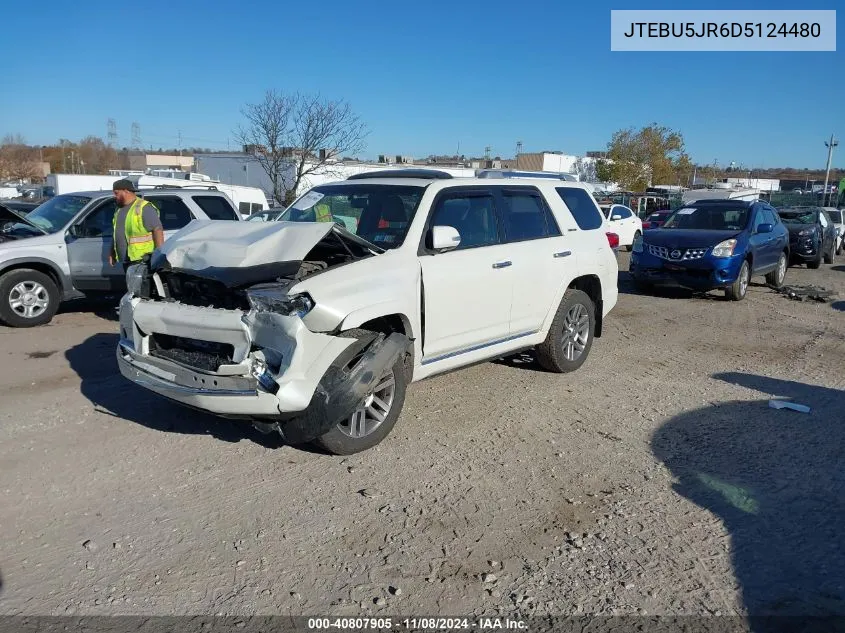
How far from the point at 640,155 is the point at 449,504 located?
5038 cm

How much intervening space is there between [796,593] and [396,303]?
9.24ft

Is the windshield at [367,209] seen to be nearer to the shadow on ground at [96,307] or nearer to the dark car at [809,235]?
the shadow on ground at [96,307]

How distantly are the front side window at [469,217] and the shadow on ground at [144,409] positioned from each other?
2.14 metres

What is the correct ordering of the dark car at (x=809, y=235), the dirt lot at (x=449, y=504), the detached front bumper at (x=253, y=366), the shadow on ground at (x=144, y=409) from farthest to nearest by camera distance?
the dark car at (x=809, y=235) → the shadow on ground at (x=144, y=409) → the detached front bumper at (x=253, y=366) → the dirt lot at (x=449, y=504)

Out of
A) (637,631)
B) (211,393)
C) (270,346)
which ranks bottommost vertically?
(637,631)

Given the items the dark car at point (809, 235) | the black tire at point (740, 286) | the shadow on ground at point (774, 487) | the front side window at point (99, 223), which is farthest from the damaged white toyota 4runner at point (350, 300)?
the dark car at point (809, 235)

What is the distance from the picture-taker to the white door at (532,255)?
5844 millimetres

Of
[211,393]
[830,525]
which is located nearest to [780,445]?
[830,525]

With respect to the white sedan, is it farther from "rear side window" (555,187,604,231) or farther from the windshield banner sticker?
the windshield banner sticker

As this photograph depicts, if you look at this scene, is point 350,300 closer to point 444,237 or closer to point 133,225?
point 444,237

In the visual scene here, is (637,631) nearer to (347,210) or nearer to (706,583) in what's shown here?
(706,583)

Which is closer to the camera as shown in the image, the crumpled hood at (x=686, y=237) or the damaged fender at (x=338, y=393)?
the damaged fender at (x=338, y=393)

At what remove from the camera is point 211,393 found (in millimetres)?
4094

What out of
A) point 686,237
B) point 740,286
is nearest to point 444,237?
point 686,237
